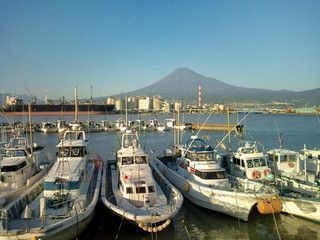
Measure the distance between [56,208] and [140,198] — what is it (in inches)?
119

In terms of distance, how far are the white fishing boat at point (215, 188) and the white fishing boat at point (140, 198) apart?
1406 millimetres

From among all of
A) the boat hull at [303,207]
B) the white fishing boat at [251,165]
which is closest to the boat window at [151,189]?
the white fishing boat at [251,165]

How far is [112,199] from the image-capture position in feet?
38.8

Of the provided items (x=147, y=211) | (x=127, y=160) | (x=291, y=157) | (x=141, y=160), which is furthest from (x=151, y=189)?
(x=291, y=157)

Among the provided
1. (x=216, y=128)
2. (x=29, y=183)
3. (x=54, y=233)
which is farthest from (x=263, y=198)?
(x=216, y=128)

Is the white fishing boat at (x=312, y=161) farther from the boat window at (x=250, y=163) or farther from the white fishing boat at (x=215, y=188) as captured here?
the white fishing boat at (x=215, y=188)

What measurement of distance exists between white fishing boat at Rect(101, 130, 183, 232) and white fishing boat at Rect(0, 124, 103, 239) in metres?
0.91

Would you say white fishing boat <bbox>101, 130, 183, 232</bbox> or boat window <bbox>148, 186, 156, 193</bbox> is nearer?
white fishing boat <bbox>101, 130, 183, 232</bbox>

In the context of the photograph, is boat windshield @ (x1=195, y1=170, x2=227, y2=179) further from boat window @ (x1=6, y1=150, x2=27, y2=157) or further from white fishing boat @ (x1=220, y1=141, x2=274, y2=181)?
boat window @ (x1=6, y1=150, x2=27, y2=157)

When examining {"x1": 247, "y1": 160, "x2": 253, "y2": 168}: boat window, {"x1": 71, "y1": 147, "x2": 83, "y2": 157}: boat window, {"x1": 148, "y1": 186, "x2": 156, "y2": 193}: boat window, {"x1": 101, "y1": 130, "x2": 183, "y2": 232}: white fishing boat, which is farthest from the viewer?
{"x1": 71, "y1": 147, "x2": 83, "y2": 157}: boat window

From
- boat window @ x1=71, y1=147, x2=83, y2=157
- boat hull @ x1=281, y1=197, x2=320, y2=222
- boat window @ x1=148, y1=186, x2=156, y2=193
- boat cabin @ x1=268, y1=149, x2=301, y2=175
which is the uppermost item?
boat window @ x1=71, y1=147, x2=83, y2=157

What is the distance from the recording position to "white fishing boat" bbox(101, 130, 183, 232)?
386 inches

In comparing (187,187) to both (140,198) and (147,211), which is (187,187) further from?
(147,211)

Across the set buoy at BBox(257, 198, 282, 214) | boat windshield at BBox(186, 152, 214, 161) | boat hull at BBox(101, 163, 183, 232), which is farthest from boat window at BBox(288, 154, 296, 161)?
boat hull at BBox(101, 163, 183, 232)
